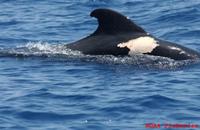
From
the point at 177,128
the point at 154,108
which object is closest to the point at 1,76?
the point at 154,108

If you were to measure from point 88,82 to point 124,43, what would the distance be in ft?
9.47

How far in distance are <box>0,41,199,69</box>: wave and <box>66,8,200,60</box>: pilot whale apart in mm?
170

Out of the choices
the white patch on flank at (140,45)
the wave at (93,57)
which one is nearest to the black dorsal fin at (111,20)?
the white patch on flank at (140,45)

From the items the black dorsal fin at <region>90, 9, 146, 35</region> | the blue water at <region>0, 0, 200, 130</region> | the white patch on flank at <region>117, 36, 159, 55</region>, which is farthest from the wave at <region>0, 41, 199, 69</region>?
the black dorsal fin at <region>90, 9, 146, 35</region>

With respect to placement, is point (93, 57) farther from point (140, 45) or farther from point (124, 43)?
point (140, 45)

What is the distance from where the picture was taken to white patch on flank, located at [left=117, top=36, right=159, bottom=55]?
62.3ft

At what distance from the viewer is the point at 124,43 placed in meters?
19.0

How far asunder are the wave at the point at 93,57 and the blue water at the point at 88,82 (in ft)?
0.07

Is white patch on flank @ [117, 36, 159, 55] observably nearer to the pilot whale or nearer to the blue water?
the pilot whale

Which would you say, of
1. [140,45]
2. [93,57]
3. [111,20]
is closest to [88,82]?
[93,57]

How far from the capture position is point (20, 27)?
2525 cm

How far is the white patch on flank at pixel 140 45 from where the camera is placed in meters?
19.0

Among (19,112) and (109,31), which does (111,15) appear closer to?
(109,31)

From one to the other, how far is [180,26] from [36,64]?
7362 mm
